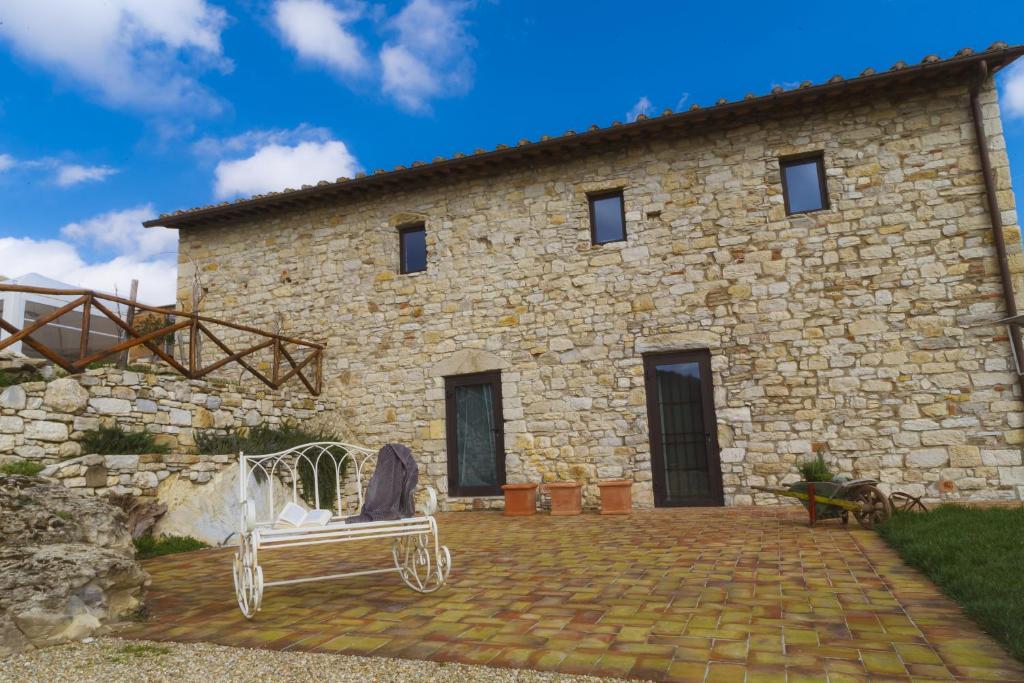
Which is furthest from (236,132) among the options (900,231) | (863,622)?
(863,622)

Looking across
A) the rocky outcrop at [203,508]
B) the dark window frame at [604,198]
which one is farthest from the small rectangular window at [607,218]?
the rocky outcrop at [203,508]

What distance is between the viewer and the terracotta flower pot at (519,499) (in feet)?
26.6

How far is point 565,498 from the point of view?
7.95 m

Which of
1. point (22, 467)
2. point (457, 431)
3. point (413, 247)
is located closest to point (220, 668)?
point (22, 467)

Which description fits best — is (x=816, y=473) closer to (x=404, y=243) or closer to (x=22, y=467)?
(x=404, y=243)

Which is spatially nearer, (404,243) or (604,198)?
(604,198)

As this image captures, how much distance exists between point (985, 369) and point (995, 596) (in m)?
5.31

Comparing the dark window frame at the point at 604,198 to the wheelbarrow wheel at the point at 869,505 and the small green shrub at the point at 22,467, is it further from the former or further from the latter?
the small green shrub at the point at 22,467

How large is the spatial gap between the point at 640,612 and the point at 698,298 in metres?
5.65

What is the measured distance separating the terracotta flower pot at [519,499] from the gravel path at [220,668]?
5.52 metres

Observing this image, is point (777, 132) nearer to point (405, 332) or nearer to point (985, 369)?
point (985, 369)

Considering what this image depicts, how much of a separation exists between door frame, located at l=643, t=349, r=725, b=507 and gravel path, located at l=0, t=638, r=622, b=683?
5987 mm

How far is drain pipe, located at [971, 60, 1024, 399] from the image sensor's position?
6.96m

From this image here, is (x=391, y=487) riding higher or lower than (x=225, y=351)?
lower
